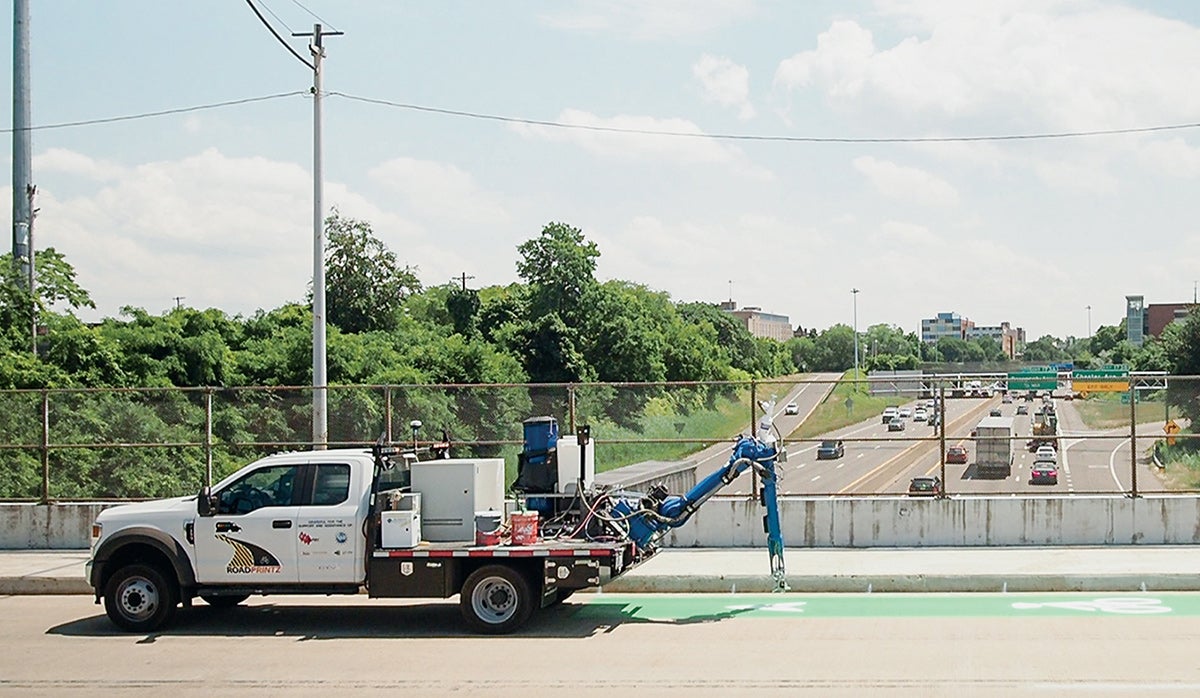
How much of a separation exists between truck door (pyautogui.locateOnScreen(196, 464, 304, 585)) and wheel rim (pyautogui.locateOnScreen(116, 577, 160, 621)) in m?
→ 0.58

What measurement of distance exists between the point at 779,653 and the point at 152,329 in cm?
4047

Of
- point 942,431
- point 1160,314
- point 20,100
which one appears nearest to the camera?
point 942,431

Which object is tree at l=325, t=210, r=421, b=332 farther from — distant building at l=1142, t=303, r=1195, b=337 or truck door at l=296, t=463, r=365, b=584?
distant building at l=1142, t=303, r=1195, b=337

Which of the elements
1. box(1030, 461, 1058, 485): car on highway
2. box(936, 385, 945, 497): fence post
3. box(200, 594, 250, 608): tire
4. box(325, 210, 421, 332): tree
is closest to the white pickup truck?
box(200, 594, 250, 608): tire

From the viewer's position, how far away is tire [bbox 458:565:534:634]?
13805 mm

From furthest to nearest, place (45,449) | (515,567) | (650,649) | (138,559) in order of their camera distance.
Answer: (45,449) → (138,559) → (515,567) → (650,649)

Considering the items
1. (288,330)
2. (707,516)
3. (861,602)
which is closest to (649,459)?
(707,516)

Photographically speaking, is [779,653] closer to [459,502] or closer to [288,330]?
[459,502]

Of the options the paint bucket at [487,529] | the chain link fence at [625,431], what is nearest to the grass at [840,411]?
the chain link fence at [625,431]

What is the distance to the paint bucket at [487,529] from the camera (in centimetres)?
1397

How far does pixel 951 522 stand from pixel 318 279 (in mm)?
10257

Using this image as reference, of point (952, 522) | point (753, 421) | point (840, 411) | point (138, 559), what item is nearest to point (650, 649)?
point (138, 559)

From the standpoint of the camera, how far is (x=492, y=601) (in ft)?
45.7

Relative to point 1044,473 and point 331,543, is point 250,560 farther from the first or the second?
point 1044,473
